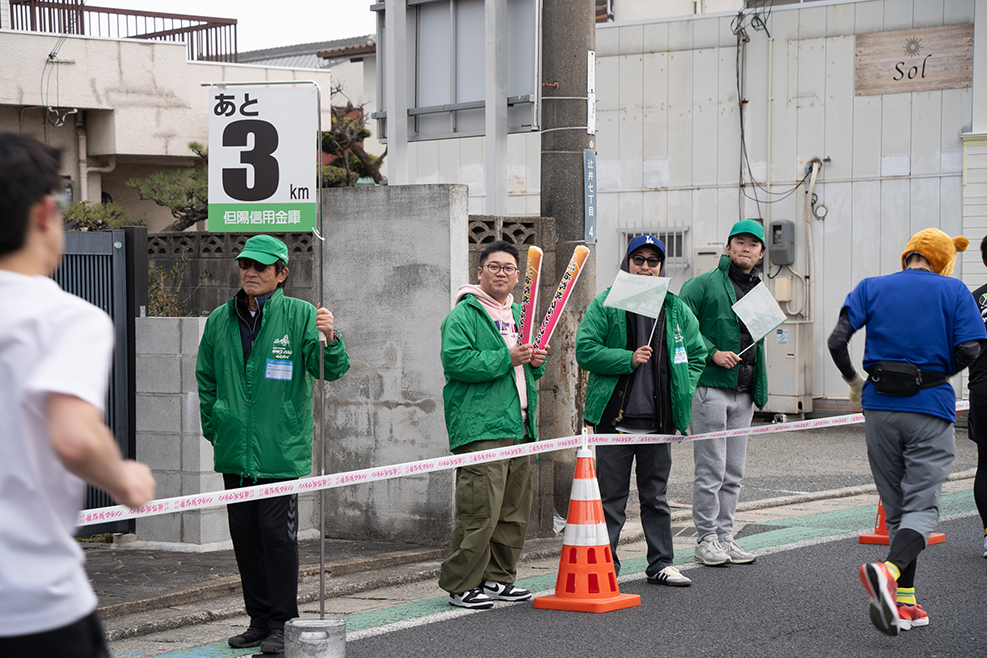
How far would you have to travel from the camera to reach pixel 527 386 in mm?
6660

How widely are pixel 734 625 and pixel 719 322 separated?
7.33ft

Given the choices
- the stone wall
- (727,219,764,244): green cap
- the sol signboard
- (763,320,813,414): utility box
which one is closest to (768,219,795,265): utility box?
(763,320,813,414): utility box

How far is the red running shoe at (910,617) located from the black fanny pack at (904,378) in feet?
3.46

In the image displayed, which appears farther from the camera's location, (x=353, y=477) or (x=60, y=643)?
(x=353, y=477)

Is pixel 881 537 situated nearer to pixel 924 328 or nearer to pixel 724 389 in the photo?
pixel 724 389

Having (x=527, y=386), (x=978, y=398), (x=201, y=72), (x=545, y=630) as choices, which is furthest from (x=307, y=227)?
(x=201, y=72)

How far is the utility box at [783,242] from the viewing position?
53.3 feet

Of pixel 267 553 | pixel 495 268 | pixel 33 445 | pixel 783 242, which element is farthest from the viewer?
pixel 783 242

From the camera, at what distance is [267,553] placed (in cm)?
553

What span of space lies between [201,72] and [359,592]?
1489cm

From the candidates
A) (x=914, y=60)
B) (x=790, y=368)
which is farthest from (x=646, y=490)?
(x=914, y=60)

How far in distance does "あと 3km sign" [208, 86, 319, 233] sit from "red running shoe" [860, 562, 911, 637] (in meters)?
4.55

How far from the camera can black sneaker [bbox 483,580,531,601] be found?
Result: 6.41 m

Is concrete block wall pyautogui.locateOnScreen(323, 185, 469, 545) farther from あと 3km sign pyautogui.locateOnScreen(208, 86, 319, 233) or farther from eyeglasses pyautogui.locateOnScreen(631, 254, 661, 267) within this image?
eyeglasses pyautogui.locateOnScreen(631, 254, 661, 267)
